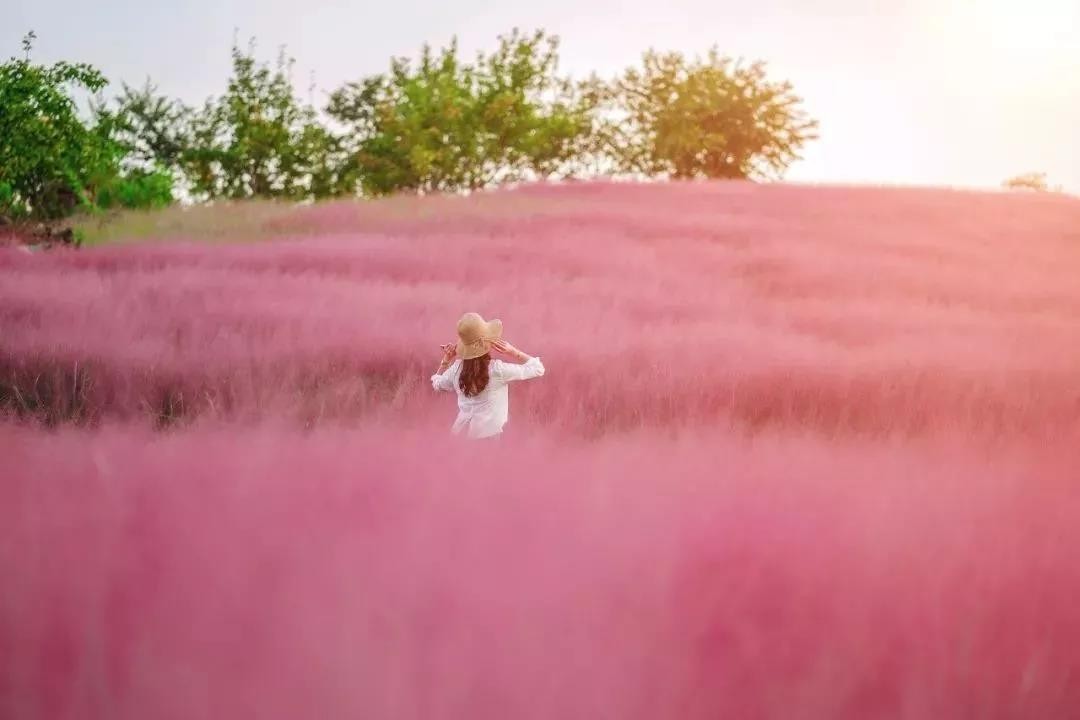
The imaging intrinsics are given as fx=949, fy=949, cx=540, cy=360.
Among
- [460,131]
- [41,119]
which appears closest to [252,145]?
[460,131]

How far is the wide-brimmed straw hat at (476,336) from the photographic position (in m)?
3.83

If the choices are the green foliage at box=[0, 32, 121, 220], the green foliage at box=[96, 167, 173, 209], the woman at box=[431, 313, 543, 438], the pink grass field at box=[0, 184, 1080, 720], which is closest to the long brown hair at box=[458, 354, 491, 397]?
the woman at box=[431, 313, 543, 438]

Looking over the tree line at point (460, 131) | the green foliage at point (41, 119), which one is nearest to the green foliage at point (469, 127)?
the tree line at point (460, 131)

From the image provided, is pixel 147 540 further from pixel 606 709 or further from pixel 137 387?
pixel 137 387

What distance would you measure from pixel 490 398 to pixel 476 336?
285mm

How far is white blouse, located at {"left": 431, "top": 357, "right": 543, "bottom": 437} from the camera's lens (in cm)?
391

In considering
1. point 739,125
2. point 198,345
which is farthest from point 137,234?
point 739,125

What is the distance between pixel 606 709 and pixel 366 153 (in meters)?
29.0

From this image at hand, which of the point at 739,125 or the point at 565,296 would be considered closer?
the point at 565,296

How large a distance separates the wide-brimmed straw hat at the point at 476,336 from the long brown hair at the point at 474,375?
54mm

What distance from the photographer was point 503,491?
6.68ft

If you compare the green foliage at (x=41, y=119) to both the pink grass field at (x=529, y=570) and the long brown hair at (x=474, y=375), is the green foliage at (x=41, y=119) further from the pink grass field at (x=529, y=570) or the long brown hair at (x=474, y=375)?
the long brown hair at (x=474, y=375)

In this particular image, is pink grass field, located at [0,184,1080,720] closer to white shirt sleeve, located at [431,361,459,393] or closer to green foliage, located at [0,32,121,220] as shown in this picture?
white shirt sleeve, located at [431,361,459,393]

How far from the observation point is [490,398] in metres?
3.97
